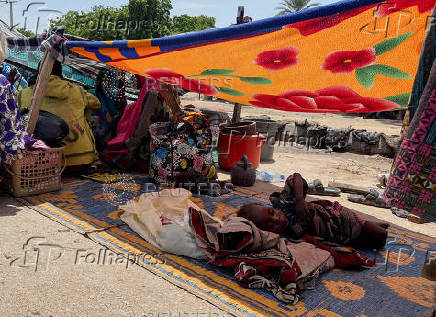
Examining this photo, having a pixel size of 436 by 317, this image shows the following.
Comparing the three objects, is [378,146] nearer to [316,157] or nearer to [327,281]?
[316,157]

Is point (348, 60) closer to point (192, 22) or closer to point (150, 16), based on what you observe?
point (150, 16)

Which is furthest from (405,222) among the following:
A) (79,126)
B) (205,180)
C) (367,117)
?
(367,117)

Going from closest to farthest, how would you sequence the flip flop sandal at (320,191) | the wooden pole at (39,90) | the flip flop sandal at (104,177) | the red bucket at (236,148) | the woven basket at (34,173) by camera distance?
1. the woven basket at (34,173)
2. the wooden pole at (39,90)
3. the flip flop sandal at (104,177)
4. the flip flop sandal at (320,191)
5. the red bucket at (236,148)

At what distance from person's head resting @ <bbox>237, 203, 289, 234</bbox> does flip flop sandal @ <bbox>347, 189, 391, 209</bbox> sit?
213 cm

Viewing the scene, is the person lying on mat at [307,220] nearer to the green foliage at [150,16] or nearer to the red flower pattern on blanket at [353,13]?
the red flower pattern on blanket at [353,13]

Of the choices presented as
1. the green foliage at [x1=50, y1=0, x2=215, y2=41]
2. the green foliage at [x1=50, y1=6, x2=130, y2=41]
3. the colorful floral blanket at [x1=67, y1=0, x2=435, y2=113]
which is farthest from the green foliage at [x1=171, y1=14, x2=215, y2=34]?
the colorful floral blanket at [x1=67, y1=0, x2=435, y2=113]

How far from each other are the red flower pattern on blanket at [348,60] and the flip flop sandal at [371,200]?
6.99 feet

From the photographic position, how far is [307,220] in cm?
294

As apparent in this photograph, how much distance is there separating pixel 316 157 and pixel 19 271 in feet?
21.3

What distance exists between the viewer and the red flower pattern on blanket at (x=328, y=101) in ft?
11.6

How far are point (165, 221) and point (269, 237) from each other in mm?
927

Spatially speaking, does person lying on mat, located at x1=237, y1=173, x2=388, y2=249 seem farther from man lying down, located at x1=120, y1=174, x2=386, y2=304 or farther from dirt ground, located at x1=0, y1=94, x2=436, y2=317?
dirt ground, located at x1=0, y1=94, x2=436, y2=317

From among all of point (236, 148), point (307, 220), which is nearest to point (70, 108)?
point (236, 148)

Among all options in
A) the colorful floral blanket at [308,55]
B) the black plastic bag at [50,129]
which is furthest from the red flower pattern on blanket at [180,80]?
the black plastic bag at [50,129]
